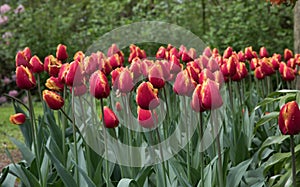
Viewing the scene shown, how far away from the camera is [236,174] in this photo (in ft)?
7.96

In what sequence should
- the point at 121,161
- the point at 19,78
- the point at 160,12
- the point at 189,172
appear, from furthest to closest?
the point at 160,12
the point at 121,161
the point at 189,172
the point at 19,78

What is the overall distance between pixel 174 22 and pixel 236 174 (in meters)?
6.53

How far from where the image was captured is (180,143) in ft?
9.40

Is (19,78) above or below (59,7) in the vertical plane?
below

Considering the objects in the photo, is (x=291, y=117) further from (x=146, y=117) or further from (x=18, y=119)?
(x=18, y=119)

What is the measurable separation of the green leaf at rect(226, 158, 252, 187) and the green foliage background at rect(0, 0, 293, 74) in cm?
540

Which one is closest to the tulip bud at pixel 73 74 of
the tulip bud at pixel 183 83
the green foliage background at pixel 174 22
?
the tulip bud at pixel 183 83

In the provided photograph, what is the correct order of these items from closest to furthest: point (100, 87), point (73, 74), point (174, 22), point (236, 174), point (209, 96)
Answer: point (209, 96) → point (100, 87) → point (73, 74) → point (236, 174) → point (174, 22)

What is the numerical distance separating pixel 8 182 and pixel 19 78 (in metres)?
0.60

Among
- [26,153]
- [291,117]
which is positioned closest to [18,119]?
[26,153]

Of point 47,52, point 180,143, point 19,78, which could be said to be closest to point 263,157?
point 180,143

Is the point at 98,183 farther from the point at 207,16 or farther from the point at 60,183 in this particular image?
the point at 207,16

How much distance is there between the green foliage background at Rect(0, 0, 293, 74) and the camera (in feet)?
25.9

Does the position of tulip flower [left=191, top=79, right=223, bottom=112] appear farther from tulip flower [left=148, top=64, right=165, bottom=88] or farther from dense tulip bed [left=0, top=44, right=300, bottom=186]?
tulip flower [left=148, top=64, right=165, bottom=88]
